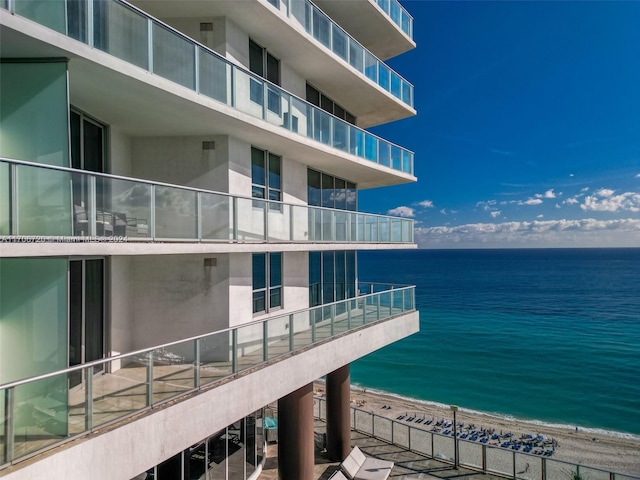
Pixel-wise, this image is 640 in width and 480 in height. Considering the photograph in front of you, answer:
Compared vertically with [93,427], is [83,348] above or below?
above

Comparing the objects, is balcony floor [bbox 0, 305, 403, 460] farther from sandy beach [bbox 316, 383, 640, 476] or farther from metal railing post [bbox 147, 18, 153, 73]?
sandy beach [bbox 316, 383, 640, 476]

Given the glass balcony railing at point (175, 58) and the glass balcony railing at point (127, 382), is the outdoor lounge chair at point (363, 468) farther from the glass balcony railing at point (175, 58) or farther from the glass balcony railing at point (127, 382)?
the glass balcony railing at point (175, 58)

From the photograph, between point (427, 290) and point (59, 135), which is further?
point (427, 290)

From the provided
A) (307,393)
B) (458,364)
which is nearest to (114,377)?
(307,393)

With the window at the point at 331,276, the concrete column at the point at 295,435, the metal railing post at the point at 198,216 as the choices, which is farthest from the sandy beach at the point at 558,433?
the metal railing post at the point at 198,216

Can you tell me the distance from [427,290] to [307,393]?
96.9 m

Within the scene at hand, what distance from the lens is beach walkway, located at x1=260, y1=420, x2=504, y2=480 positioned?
1501cm

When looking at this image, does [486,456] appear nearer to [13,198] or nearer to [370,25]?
[370,25]

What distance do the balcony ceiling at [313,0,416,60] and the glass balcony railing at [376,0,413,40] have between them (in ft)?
1.35

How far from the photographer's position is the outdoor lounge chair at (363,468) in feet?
46.3

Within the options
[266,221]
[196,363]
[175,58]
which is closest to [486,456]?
[266,221]

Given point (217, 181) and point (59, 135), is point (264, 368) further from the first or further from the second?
point (59, 135)

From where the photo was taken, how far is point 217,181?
35.7 feet

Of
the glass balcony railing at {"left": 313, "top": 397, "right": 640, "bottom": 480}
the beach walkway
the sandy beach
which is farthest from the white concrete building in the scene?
the sandy beach
